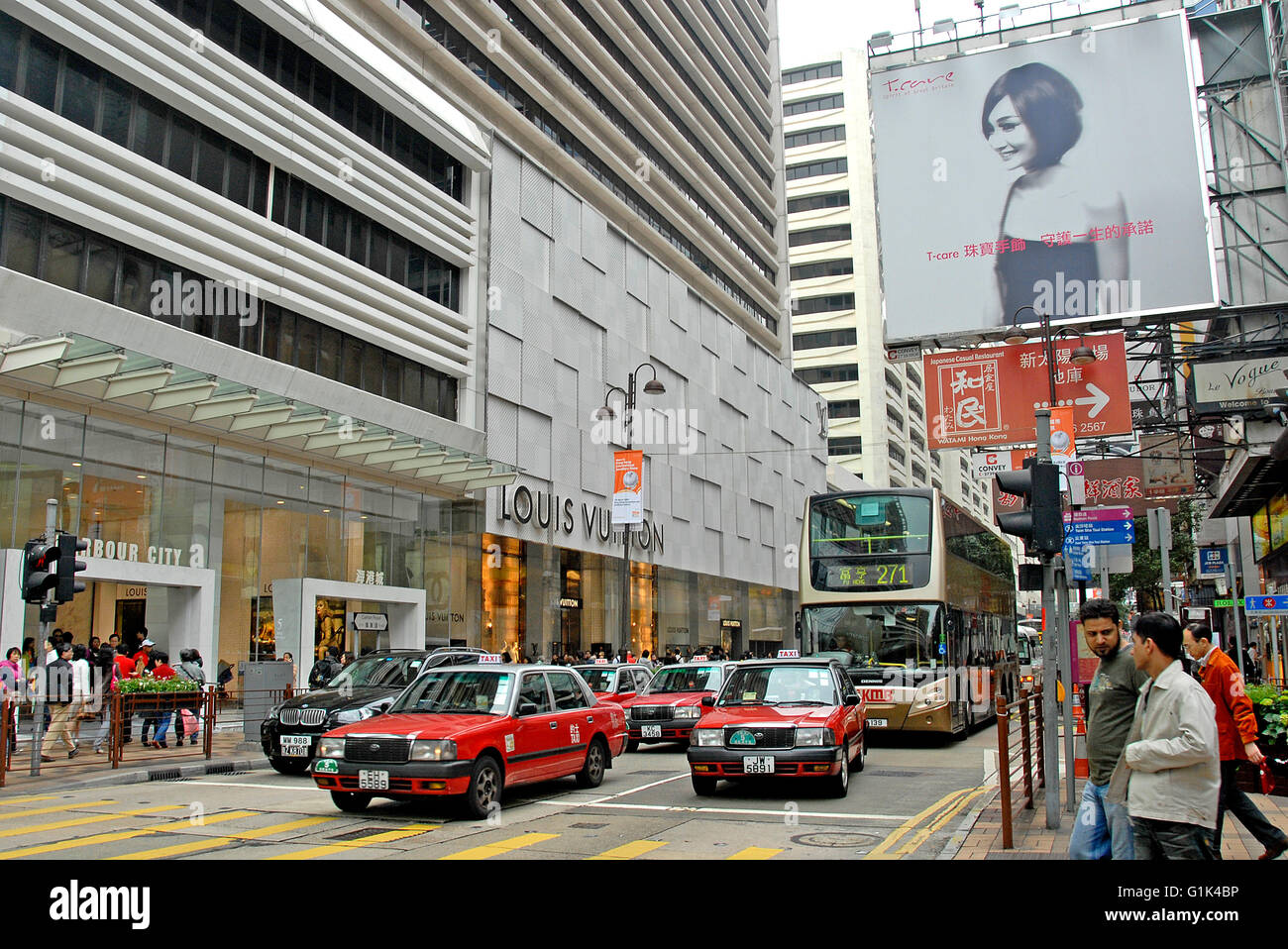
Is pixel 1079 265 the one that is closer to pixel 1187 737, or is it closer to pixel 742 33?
pixel 1187 737

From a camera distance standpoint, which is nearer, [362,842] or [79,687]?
[362,842]

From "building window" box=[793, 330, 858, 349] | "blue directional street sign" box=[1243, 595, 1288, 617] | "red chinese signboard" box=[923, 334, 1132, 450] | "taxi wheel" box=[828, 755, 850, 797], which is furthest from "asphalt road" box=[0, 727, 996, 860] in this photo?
"building window" box=[793, 330, 858, 349]

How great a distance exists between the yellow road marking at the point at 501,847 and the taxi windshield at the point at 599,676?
10748 mm

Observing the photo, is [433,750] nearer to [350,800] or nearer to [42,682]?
[350,800]

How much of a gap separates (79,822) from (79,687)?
6.27 meters

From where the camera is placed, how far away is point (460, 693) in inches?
467

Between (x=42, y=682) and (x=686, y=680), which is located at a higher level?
(x=42, y=682)

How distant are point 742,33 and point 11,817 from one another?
6890cm

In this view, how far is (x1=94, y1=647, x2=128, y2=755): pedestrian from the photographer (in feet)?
54.5

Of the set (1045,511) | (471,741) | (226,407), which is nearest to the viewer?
(1045,511)

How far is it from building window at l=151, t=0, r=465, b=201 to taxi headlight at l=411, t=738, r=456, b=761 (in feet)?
64.6

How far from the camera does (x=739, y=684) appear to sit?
13625mm

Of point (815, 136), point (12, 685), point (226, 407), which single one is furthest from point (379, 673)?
point (815, 136)
